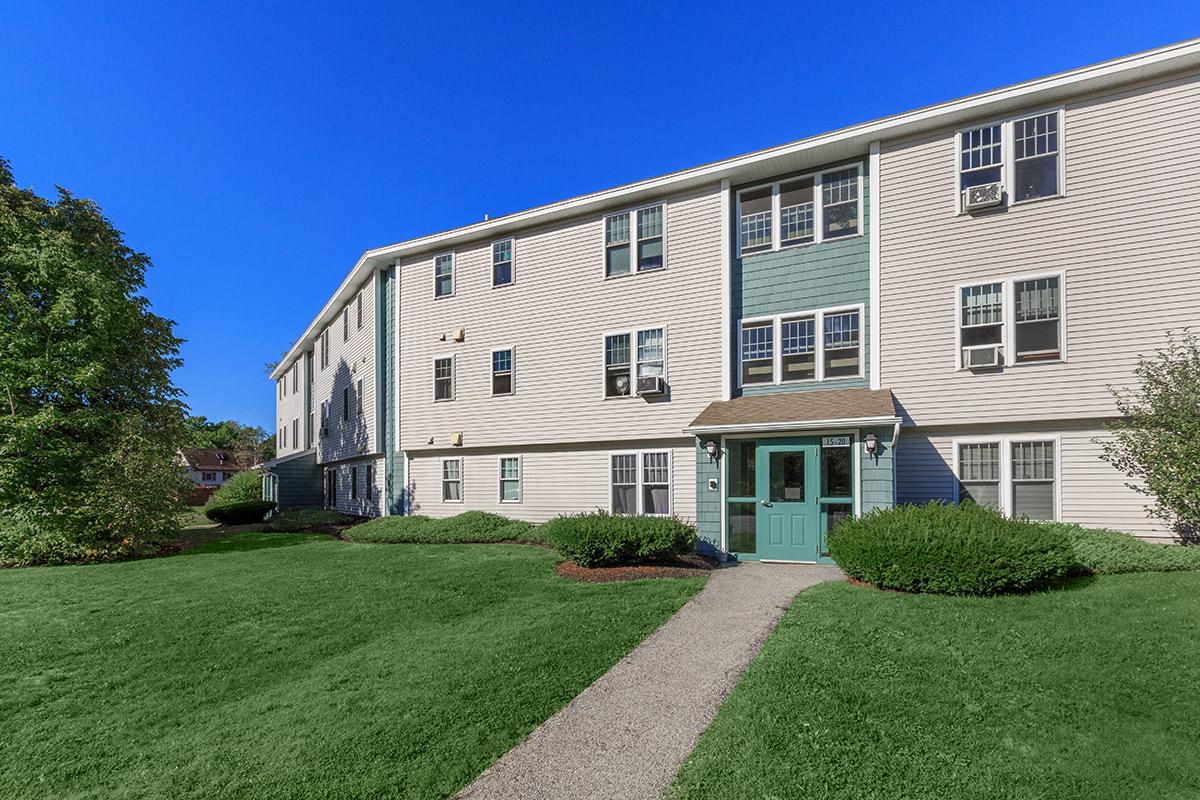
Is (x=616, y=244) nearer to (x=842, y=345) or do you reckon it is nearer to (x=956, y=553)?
(x=842, y=345)

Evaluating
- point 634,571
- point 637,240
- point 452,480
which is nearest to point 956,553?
point 634,571

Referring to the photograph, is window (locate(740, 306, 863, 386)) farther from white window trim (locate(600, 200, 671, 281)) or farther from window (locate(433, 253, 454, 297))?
window (locate(433, 253, 454, 297))

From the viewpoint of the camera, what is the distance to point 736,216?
1338 cm

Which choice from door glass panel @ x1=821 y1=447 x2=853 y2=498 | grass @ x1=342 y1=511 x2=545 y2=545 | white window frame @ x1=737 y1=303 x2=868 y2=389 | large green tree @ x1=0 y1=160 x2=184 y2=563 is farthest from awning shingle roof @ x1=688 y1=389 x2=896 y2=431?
large green tree @ x1=0 y1=160 x2=184 y2=563

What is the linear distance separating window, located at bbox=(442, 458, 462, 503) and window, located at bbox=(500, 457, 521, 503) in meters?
1.46

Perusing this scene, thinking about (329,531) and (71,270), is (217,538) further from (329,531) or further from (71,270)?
(71,270)

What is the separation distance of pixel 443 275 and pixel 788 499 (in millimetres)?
11691

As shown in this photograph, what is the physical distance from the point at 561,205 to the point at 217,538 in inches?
583

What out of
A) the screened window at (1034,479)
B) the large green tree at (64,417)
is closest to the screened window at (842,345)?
the screened window at (1034,479)

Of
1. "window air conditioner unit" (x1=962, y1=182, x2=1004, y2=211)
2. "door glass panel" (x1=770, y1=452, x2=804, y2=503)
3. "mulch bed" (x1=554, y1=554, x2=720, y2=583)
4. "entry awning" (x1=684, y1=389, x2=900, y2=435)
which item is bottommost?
"mulch bed" (x1=554, y1=554, x2=720, y2=583)

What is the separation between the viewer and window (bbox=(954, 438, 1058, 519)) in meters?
10.6

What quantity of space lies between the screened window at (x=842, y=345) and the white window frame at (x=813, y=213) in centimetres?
169

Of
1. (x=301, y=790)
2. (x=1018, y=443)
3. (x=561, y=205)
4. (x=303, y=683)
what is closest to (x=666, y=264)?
(x=561, y=205)

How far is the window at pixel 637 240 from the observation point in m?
14.2
